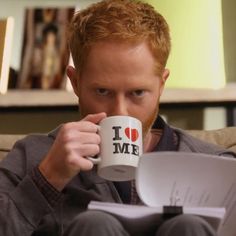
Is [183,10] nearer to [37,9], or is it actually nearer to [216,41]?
[216,41]

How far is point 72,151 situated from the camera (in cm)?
94

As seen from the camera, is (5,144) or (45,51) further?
(45,51)

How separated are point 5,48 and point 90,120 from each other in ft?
2.93

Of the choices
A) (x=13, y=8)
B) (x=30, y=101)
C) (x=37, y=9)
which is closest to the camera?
(x=30, y=101)

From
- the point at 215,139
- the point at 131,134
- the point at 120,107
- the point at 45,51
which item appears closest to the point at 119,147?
the point at 131,134

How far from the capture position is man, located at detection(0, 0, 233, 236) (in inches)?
38.2

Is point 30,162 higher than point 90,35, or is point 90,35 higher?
point 90,35

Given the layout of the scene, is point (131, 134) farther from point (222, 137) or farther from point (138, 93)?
point (222, 137)

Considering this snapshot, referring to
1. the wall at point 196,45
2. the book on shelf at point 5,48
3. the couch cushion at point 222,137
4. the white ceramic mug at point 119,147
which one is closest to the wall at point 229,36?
the wall at point 196,45

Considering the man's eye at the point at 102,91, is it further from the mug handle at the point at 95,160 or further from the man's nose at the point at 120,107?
the mug handle at the point at 95,160

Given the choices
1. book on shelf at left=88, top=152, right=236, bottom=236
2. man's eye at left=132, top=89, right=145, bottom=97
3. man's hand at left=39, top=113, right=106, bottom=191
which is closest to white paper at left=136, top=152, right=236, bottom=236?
book on shelf at left=88, top=152, right=236, bottom=236

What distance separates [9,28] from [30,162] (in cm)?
80

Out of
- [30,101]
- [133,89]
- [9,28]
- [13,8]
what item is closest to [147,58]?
[133,89]

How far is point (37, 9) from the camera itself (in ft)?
6.15
